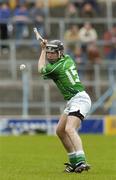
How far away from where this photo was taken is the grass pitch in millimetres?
13594

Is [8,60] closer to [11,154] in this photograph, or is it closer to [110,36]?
[110,36]

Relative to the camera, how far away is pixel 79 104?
14.3 meters

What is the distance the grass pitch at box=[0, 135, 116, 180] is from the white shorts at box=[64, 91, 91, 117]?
110 cm

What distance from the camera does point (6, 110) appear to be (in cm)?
2970

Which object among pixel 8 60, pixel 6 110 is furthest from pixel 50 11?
pixel 6 110

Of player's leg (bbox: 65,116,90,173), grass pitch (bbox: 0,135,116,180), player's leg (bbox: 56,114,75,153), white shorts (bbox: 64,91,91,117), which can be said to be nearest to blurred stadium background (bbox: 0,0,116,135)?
grass pitch (bbox: 0,135,116,180)

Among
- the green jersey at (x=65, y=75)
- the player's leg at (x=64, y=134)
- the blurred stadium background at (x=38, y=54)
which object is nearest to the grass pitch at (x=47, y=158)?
the player's leg at (x=64, y=134)

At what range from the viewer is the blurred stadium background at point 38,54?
29562 millimetres

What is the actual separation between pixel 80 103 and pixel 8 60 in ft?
58.3

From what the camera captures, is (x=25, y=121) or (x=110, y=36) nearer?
(x=25, y=121)

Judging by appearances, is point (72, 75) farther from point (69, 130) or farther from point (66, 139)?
point (66, 139)

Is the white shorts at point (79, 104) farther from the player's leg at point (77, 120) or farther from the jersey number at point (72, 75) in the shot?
the jersey number at point (72, 75)

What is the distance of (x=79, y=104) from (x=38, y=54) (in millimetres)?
18481

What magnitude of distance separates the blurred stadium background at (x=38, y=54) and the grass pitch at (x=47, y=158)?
5.97ft
